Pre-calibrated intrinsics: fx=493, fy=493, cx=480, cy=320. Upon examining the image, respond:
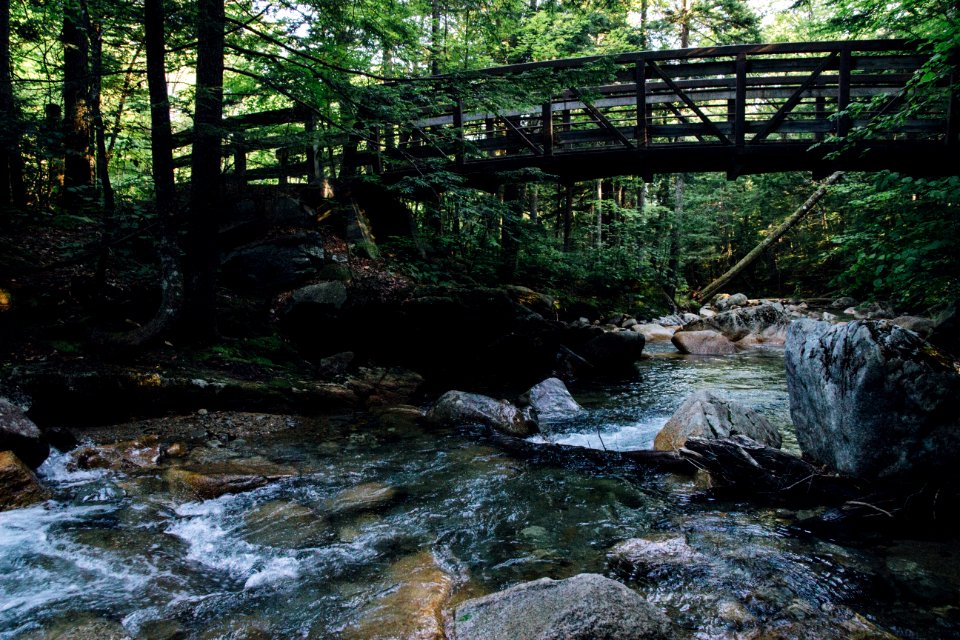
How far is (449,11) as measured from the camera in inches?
571

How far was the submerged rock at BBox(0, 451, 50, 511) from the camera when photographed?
3.65 metres

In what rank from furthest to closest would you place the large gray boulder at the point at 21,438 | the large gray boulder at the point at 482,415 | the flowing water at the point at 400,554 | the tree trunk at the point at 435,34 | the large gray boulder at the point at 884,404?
the tree trunk at the point at 435,34, the large gray boulder at the point at 482,415, the large gray boulder at the point at 21,438, the large gray boulder at the point at 884,404, the flowing water at the point at 400,554

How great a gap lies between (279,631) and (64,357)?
4.97 m

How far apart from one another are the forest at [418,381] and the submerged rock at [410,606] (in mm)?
22

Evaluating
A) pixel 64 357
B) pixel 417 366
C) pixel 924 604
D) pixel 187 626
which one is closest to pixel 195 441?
pixel 64 357

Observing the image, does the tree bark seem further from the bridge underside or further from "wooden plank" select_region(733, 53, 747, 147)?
"wooden plank" select_region(733, 53, 747, 147)

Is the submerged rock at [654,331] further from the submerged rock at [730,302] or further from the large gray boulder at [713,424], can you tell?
the large gray boulder at [713,424]

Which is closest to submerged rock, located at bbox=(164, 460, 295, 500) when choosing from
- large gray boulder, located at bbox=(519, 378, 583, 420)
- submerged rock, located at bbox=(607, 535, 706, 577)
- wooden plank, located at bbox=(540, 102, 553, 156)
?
submerged rock, located at bbox=(607, 535, 706, 577)

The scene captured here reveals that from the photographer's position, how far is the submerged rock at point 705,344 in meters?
12.3

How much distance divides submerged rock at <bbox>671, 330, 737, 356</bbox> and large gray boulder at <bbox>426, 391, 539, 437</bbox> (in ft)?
24.1

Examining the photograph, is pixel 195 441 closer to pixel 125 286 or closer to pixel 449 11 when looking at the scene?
pixel 125 286

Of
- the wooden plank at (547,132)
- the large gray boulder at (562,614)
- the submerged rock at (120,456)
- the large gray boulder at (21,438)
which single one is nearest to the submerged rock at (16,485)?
the large gray boulder at (21,438)

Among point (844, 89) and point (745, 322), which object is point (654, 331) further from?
point (844, 89)

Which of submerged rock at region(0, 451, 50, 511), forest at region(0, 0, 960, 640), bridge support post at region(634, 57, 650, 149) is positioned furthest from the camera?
bridge support post at region(634, 57, 650, 149)
